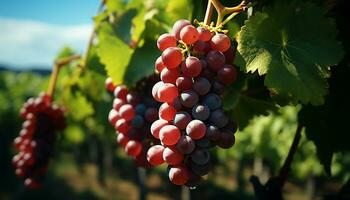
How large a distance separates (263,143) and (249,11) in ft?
30.4

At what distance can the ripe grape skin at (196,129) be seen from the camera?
1143 millimetres

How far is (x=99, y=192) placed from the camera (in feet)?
72.9

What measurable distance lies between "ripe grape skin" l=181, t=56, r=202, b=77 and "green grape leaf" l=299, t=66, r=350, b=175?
72 centimetres

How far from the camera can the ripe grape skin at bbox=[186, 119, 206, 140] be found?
1143 millimetres

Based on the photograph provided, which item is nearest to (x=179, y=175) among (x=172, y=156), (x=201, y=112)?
(x=172, y=156)

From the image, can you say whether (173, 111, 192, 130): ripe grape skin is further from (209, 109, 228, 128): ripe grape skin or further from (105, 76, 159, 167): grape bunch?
(105, 76, 159, 167): grape bunch

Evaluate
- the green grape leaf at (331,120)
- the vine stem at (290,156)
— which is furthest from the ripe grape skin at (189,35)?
the vine stem at (290,156)

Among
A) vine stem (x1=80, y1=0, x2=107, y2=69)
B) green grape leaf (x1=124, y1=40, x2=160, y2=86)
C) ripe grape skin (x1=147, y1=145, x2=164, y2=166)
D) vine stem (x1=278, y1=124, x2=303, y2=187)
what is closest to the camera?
ripe grape skin (x1=147, y1=145, x2=164, y2=166)

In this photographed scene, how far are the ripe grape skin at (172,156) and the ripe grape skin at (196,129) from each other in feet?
0.19

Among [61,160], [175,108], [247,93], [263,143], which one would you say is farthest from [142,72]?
[61,160]

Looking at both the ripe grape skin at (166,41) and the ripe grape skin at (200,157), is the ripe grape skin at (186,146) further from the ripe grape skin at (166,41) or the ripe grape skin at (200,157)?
the ripe grape skin at (166,41)

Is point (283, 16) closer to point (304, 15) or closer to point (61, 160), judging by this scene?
point (304, 15)

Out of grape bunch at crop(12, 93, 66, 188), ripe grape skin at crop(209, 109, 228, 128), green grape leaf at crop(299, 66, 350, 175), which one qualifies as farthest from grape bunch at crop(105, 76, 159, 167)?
grape bunch at crop(12, 93, 66, 188)

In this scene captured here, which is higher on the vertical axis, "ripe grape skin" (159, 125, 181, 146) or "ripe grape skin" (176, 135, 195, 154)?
"ripe grape skin" (159, 125, 181, 146)
